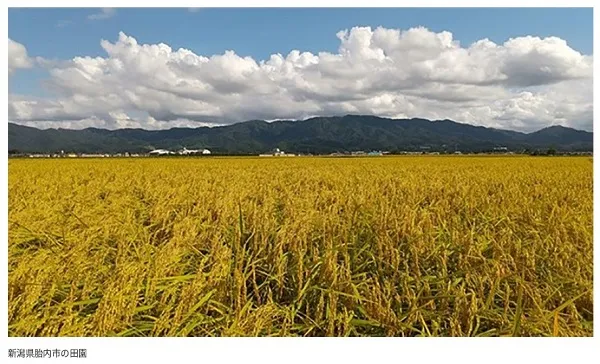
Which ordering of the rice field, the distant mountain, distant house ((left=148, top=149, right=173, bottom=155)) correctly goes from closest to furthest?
the rice field → the distant mountain → distant house ((left=148, top=149, right=173, bottom=155))

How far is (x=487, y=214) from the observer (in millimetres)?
4816

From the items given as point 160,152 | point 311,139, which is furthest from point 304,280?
point 311,139

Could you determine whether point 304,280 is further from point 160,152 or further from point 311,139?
point 311,139

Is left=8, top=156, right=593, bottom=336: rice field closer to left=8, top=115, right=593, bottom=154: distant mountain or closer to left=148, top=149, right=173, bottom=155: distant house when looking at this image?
left=8, top=115, right=593, bottom=154: distant mountain

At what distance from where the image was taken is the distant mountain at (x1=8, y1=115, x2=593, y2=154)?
2189 cm

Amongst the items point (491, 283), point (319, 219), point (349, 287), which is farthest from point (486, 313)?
point (319, 219)

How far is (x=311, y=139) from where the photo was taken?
290 feet

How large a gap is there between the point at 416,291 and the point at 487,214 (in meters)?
2.33

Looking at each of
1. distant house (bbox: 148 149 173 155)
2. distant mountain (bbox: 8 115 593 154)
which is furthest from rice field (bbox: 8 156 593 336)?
distant house (bbox: 148 149 173 155)

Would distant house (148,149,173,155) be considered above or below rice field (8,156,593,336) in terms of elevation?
above

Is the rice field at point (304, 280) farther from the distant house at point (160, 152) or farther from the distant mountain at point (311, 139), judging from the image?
the distant house at point (160, 152)

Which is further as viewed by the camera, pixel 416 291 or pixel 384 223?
pixel 384 223

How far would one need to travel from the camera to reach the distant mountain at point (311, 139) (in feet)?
71.8
